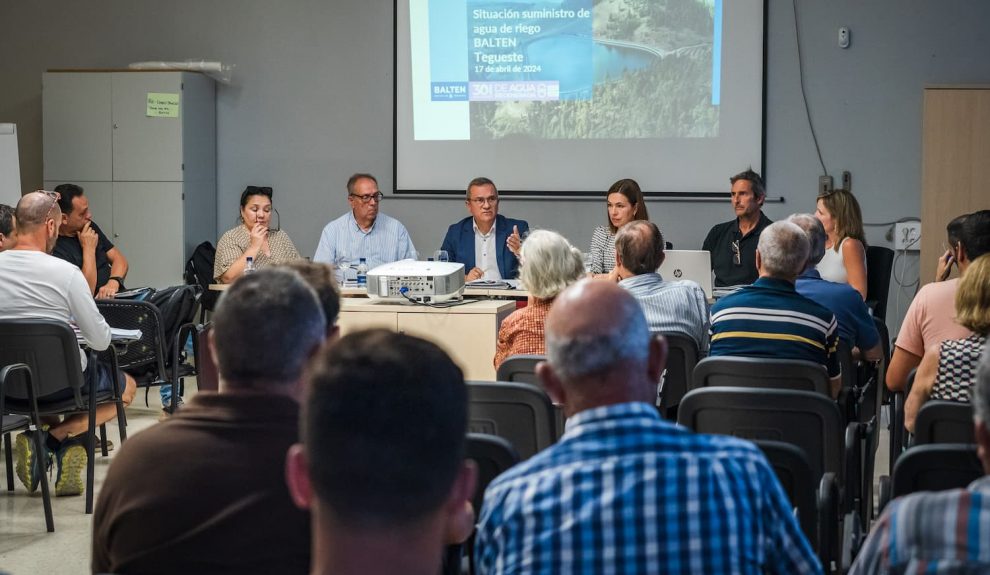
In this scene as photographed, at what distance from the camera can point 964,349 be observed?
3199 mm

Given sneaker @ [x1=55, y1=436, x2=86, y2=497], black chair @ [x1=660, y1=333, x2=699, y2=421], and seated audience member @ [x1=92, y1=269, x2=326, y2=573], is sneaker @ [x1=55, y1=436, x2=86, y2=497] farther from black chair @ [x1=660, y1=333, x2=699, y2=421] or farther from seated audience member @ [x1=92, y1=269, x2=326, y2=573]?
seated audience member @ [x1=92, y1=269, x2=326, y2=573]

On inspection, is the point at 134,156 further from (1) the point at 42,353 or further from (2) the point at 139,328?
(1) the point at 42,353

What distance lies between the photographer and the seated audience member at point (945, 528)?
1345 mm

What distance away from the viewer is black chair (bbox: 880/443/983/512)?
2203 millimetres

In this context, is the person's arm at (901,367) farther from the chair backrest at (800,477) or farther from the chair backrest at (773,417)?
the chair backrest at (800,477)

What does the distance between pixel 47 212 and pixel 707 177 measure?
4393 millimetres

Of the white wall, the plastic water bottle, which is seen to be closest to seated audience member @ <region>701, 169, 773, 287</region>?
the white wall

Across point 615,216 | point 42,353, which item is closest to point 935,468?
point 42,353

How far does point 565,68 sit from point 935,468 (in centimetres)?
576

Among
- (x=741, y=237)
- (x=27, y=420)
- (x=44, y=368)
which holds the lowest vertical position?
(x=27, y=420)

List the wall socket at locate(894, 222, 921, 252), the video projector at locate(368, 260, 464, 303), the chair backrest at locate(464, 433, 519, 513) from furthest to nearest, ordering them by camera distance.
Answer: the wall socket at locate(894, 222, 921, 252) → the video projector at locate(368, 260, 464, 303) → the chair backrest at locate(464, 433, 519, 513)

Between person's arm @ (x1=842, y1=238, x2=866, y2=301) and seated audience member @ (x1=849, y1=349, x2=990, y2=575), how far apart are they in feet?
16.1

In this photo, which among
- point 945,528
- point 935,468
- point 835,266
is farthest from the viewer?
point 835,266

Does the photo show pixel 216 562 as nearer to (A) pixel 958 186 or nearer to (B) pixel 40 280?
(B) pixel 40 280
